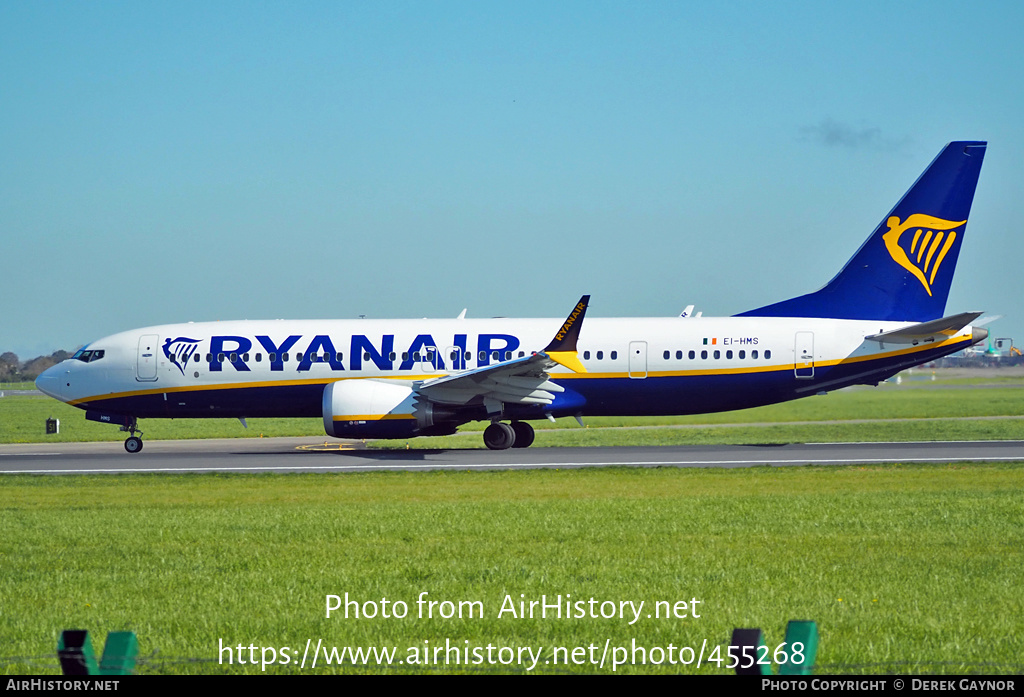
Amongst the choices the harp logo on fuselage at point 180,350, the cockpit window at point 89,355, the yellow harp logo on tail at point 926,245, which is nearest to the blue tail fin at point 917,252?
the yellow harp logo on tail at point 926,245

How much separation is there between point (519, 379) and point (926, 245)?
12.4 metres

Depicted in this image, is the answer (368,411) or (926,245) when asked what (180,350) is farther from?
(926,245)

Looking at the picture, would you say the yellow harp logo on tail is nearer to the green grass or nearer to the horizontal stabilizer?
the horizontal stabilizer

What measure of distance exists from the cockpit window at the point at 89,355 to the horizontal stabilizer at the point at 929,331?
2280cm

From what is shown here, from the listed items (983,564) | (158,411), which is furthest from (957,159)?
(158,411)

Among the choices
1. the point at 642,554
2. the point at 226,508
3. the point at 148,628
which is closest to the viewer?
the point at 148,628

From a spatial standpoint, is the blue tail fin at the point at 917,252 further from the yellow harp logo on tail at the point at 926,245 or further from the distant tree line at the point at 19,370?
the distant tree line at the point at 19,370

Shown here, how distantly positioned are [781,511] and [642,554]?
174 inches

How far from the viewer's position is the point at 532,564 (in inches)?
470

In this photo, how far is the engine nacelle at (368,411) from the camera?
96.1ft

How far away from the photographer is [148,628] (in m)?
9.18

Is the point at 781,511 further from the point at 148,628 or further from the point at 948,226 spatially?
the point at 948,226

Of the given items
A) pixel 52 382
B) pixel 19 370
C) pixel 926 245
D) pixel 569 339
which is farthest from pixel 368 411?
pixel 19 370

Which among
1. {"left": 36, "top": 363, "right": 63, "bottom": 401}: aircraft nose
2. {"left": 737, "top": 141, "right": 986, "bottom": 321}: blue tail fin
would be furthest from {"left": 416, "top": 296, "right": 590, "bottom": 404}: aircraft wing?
{"left": 36, "top": 363, "right": 63, "bottom": 401}: aircraft nose
